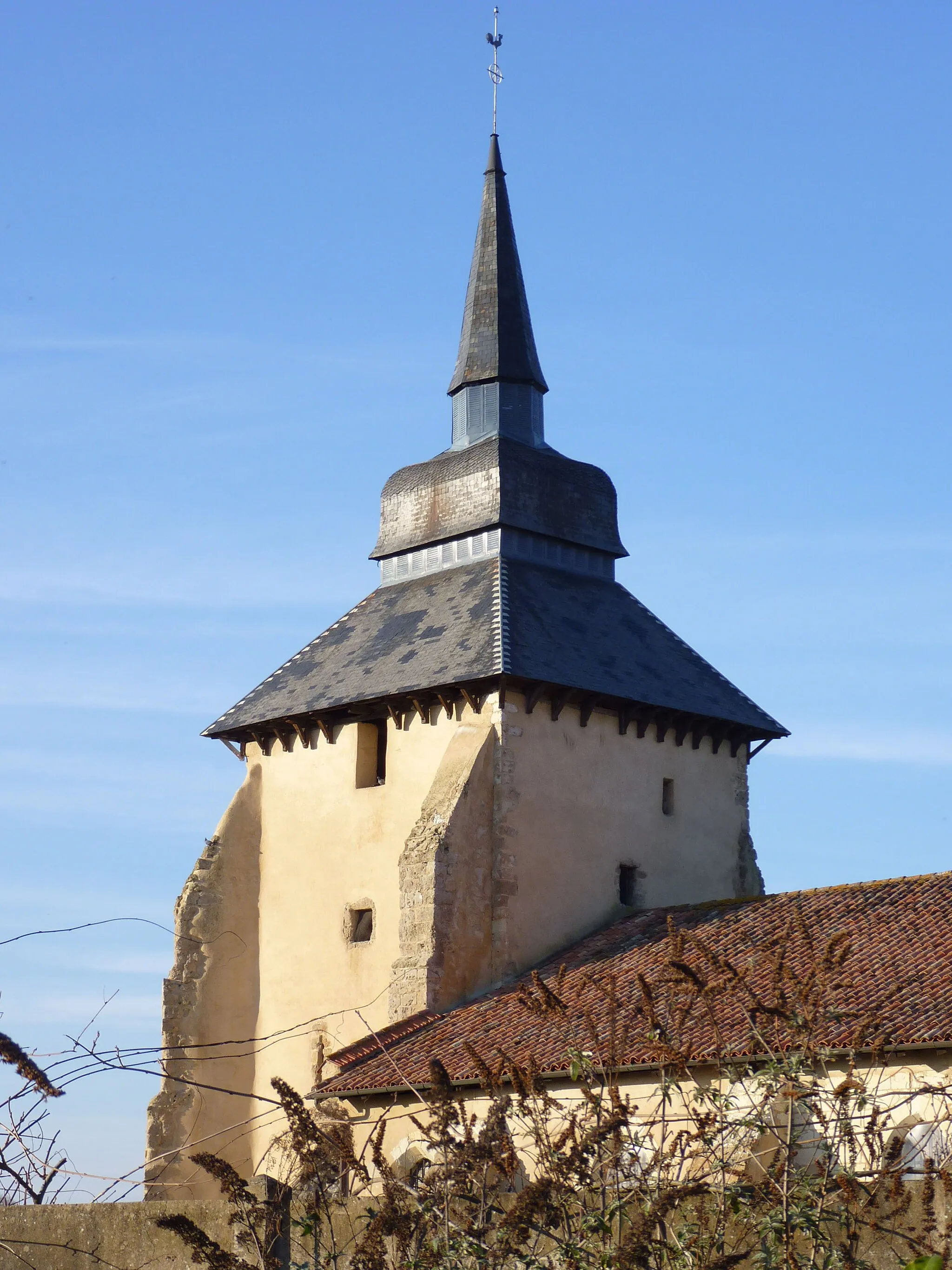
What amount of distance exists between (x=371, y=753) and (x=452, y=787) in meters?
2.33

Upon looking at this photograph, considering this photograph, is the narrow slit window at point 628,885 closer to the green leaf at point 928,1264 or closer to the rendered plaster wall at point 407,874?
the rendered plaster wall at point 407,874

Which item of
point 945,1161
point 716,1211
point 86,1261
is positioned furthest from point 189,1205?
point 945,1161

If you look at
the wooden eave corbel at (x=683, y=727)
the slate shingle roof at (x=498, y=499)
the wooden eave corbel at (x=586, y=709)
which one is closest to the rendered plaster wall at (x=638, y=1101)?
the wooden eave corbel at (x=586, y=709)

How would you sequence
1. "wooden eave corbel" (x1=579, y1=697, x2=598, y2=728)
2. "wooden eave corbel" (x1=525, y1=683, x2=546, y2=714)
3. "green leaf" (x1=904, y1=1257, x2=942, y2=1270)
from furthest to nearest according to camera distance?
"wooden eave corbel" (x1=579, y1=697, x2=598, y2=728), "wooden eave corbel" (x1=525, y1=683, x2=546, y2=714), "green leaf" (x1=904, y1=1257, x2=942, y2=1270)

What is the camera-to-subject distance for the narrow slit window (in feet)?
68.1

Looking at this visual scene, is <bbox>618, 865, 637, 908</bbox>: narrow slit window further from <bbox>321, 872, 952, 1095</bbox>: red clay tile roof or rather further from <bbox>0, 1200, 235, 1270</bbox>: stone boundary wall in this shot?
<bbox>0, 1200, 235, 1270</bbox>: stone boundary wall

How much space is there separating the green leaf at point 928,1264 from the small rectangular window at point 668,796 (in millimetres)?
16303

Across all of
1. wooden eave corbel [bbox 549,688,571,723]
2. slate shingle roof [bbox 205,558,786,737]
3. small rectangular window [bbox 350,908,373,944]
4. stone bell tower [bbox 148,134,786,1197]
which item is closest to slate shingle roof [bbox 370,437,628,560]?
stone bell tower [bbox 148,134,786,1197]

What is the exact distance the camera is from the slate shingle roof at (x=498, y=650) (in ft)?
66.3

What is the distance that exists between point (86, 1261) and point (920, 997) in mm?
9668

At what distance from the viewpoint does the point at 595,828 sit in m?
20.4

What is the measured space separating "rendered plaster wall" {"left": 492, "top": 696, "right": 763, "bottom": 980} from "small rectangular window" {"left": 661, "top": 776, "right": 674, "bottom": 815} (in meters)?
0.06

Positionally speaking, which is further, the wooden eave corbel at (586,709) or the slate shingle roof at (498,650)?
the wooden eave corbel at (586,709)

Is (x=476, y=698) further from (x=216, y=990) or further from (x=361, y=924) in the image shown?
(x=216, y=990)
